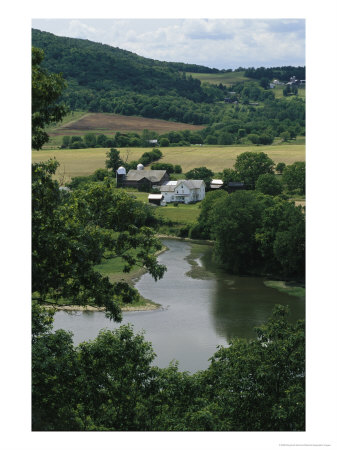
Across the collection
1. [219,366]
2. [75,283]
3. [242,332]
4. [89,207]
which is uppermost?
[89,207]

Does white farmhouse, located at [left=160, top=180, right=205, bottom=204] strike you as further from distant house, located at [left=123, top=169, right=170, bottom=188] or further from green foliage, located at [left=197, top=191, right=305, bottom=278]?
green foliage, located at [left=197, top=191, right=305, bottom=278]

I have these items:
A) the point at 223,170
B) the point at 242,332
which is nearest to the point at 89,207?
the point at 242,332

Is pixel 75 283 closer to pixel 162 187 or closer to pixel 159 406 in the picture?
pixel 159 406


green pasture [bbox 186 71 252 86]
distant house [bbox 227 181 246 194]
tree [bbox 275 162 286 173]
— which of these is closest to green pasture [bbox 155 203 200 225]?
distant house [bbox 227 181 246 194]

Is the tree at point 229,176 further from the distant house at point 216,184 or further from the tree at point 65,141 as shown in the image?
the tree at point 65,141

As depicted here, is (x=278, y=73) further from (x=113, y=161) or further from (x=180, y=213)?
(x=180, y=213)

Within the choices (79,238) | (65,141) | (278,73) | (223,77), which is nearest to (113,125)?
(65,141)
